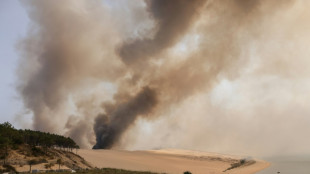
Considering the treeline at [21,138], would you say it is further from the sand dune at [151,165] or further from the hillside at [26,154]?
the sand dune at [151,165]

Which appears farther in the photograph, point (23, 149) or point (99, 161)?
point (99, 161)

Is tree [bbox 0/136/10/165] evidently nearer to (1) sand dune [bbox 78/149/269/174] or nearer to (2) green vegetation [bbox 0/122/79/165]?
(2) green vegetation [bbox 0/122/79/165]

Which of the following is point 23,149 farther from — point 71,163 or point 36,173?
point 36,173

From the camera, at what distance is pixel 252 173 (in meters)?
106

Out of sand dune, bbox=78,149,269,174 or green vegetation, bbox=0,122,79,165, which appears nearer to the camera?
green vegetation, bbox=0,122,79,165

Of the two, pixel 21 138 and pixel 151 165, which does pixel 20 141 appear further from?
pixel 151 165

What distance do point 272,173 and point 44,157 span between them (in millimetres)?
74181

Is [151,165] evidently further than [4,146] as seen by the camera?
Yes

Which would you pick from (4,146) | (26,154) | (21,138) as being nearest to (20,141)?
(21,138)

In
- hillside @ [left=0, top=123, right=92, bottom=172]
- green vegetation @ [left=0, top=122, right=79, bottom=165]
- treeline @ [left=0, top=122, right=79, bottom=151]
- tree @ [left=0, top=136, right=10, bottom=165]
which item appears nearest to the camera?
hillside @ [left=0, top=123, right=92, bottom=172]

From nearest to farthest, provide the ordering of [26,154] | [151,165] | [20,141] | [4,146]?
[4,146] < [26,154] < [20,141] < [151,165]

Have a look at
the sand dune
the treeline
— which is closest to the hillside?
the treeline

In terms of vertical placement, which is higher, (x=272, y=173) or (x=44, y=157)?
(x=44, y=157)

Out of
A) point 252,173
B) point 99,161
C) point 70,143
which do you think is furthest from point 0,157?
point 252,173
